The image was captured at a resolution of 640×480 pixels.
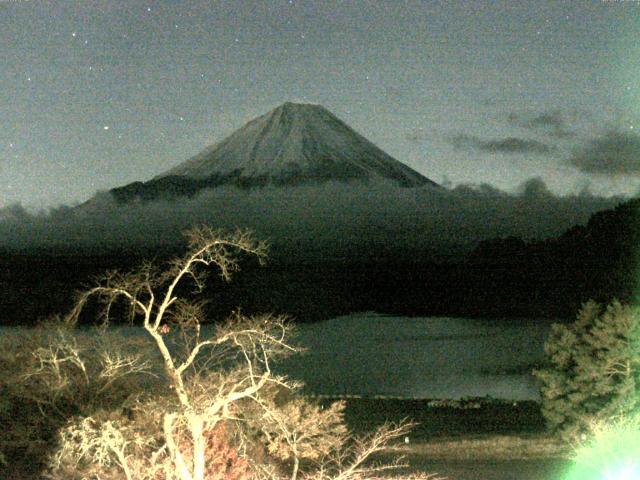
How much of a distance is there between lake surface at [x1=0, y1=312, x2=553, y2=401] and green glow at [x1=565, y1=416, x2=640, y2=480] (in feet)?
42.8

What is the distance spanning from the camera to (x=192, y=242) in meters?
8.11

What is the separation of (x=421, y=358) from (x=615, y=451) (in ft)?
157

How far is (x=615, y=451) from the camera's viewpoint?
1289 cm

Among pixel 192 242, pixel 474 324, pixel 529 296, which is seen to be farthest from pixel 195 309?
pixel 474 324

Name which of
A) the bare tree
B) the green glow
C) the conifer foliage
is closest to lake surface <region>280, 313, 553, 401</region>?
the conifer foliage

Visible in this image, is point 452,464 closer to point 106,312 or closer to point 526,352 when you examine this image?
point 106,312

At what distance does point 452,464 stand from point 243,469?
833 centimetres

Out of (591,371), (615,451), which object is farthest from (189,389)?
(591,371)

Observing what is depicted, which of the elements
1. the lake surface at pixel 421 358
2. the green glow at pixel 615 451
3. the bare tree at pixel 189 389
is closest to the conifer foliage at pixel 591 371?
the green glow at pixel 615 451

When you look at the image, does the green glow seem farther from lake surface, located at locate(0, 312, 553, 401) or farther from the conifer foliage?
lake surface, located at locate(0, 312, 553, 401)

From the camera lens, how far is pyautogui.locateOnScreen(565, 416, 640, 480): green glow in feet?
40.9

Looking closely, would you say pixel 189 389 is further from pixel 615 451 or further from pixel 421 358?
pixel 421 358

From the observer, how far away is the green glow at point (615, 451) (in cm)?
1248

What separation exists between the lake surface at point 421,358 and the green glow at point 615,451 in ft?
42.8
